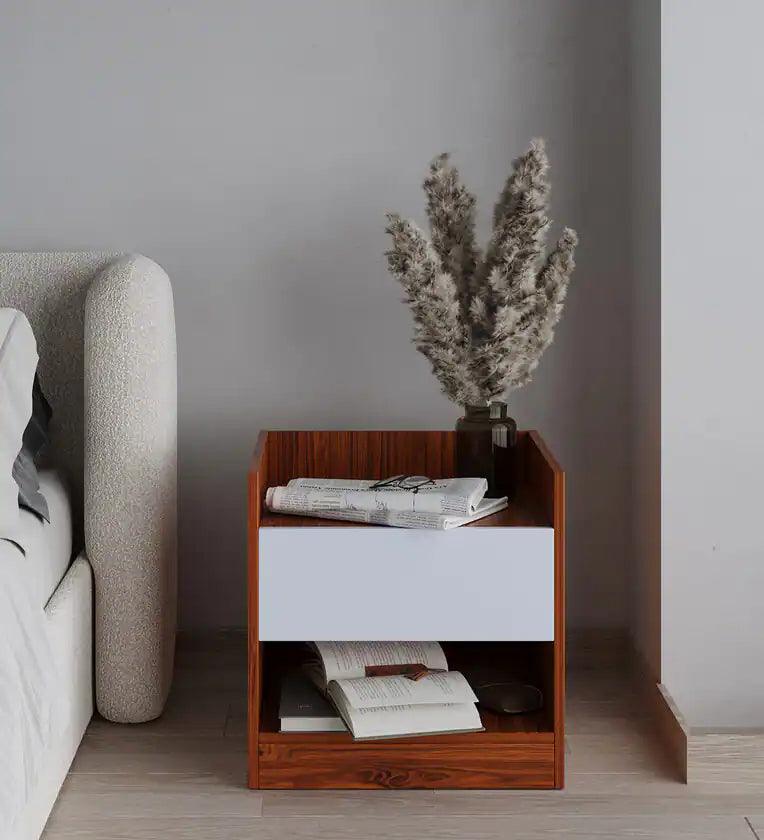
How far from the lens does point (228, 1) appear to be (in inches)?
83.7

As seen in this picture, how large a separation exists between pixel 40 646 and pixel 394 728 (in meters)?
0.60

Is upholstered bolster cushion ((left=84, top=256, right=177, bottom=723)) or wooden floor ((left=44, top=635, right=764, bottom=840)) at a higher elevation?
upholstered bolster cushion ((left=84, top=256, right=177, bottom=723))

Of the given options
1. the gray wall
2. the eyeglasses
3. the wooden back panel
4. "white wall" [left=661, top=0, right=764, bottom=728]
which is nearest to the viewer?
the eyeglasses

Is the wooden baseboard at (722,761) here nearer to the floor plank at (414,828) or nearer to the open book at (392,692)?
the floor plank at (414,828)

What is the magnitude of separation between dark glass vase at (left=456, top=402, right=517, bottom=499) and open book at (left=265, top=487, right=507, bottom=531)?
0.09 metres

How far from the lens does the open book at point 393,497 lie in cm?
165

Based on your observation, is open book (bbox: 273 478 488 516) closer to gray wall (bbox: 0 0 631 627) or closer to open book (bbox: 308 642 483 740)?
open book (bbox: 308 642 483 740)

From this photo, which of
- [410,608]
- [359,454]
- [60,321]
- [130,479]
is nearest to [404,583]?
[410,608]

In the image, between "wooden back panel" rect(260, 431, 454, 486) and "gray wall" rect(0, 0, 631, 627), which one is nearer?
"wooden back panel" rect(260, 431, 454, 486)

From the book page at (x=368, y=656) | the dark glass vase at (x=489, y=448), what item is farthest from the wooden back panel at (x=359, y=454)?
the book page at (x=368, y=656)

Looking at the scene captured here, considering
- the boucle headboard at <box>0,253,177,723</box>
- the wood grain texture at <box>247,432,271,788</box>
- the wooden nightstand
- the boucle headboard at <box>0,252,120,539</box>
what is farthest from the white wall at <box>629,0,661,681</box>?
the boucle headboard at <box>0,252,120,539</box>

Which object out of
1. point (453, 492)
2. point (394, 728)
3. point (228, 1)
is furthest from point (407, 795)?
point (228, 1)

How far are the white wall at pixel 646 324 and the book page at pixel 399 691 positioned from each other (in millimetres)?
460

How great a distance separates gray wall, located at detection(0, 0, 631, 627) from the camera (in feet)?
7.00
